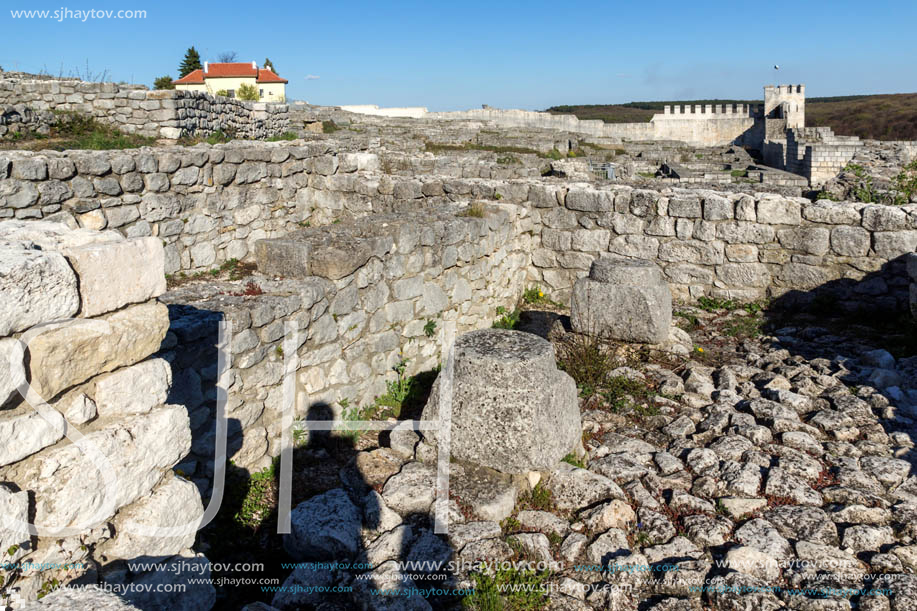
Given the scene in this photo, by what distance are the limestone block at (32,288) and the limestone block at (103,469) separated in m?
0.37

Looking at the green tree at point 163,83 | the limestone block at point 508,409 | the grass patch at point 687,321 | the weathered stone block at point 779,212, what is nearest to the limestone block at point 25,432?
the limestone block at point 508,409

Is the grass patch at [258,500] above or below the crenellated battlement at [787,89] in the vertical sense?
below

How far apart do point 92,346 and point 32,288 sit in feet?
0.81

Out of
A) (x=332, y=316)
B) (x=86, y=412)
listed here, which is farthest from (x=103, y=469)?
(x=332, y=316)

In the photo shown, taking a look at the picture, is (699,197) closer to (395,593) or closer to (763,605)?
(763,605)

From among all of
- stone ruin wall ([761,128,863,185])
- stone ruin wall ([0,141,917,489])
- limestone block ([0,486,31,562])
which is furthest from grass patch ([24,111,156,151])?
stone ruin wall ([761,128,863,185])

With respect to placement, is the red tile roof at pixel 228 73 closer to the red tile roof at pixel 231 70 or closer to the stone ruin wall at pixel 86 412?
the red tile roof at pixel 231 70

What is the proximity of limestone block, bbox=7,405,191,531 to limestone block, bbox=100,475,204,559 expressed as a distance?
4cm

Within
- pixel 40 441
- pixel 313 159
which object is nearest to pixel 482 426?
pixel 40 441

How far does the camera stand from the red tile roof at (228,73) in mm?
38756

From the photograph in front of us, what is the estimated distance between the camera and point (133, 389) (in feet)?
6.50

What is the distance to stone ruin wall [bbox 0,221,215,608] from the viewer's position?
5.38ft

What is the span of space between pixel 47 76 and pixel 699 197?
39.7ft

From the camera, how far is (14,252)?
1688mm
